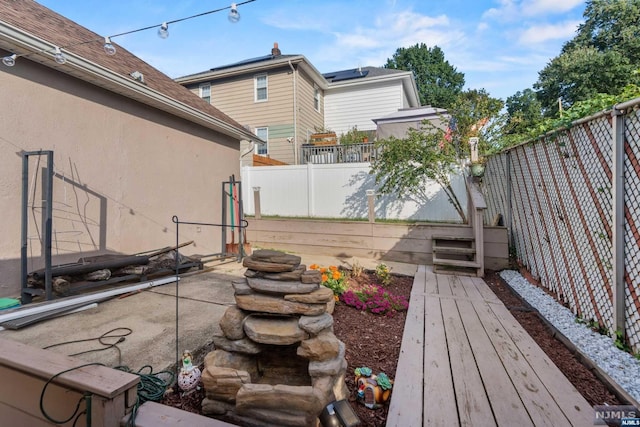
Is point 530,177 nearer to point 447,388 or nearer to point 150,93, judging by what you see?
point 447,388

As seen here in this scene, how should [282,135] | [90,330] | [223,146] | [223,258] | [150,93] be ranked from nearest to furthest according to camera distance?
[90,330], [150,93], [223,258], [223,146], [282,135]

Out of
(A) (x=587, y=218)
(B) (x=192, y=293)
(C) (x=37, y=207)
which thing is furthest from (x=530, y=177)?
(C) (x=37, y=207)

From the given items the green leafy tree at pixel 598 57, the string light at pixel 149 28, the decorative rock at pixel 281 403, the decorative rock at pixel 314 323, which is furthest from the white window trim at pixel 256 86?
the green leafy tree at pixel 598 57

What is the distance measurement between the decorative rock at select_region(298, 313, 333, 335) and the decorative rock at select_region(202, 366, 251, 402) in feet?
1.27

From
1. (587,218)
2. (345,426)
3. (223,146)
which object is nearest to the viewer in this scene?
(345,426)

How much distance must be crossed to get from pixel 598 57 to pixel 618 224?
63.5 ft

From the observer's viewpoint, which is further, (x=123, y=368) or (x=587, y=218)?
(x=587, y=218)

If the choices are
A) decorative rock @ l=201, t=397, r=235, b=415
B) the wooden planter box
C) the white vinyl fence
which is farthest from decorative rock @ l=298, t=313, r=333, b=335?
the wooden planter box

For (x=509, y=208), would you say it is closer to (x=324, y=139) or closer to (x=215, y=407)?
(x=215, y=407)

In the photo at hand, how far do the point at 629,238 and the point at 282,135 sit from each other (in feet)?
32.7

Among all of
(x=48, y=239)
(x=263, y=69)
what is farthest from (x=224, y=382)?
(x=263, y=69)

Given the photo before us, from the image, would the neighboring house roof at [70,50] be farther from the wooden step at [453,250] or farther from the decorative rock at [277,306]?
the wooden step at [453,250]

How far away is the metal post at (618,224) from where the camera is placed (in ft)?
7.28

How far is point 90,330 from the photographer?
Result: 241cm
